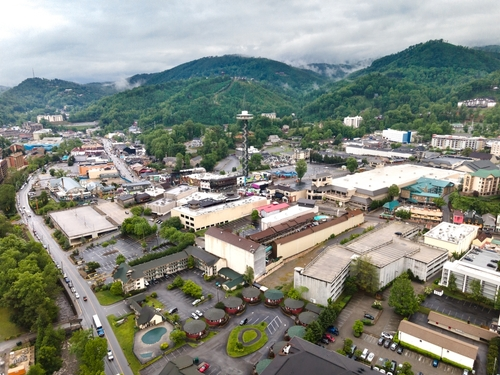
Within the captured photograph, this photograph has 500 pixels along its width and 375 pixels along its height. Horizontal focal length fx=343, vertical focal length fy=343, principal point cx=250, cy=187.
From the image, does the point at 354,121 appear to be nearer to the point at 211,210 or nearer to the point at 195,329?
the point at 211,210

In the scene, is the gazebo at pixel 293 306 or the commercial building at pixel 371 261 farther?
the commercial building at pixel 371 261

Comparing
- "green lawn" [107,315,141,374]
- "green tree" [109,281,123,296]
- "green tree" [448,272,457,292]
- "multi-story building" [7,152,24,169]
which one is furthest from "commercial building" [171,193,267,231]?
"multi-story building" [7,152,24,169]

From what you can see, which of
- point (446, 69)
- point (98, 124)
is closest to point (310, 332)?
point (98, 124)

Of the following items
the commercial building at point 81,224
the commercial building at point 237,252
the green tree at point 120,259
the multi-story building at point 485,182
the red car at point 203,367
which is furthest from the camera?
the multi-story building at point 485,182

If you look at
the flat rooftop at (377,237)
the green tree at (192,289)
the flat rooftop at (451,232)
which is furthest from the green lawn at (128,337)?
the flat rooftop at (451,232)

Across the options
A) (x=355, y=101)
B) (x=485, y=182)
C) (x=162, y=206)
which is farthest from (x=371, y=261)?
(x=355, y=101)

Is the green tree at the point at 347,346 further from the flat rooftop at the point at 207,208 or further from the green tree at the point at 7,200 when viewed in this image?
the green tree at the point at 7,200

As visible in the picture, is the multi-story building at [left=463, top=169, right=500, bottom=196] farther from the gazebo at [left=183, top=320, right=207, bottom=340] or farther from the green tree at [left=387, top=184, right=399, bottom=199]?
the gazebo at [left=183, top=320, right=207, bottom=340]

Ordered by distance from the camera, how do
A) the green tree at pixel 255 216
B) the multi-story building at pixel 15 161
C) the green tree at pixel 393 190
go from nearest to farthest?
1. the green tree at pixel 255 216
2. the green tree at pixel 393 190
3. the multi-story building at pixel 15 161
